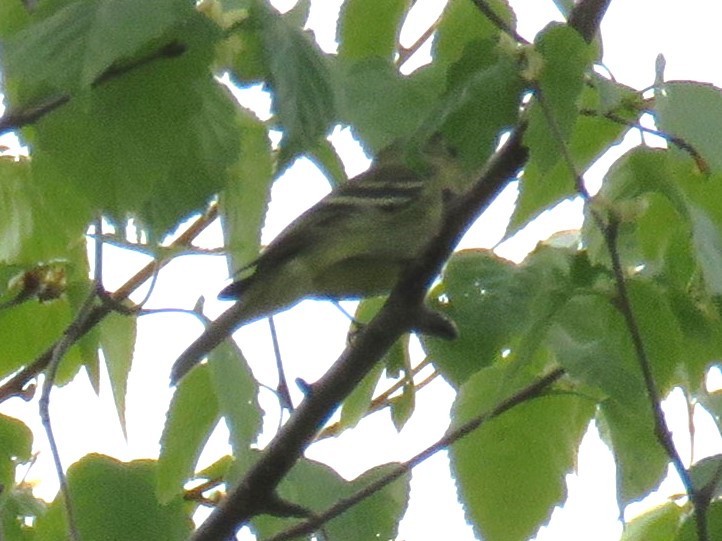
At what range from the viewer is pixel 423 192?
3.88 metres

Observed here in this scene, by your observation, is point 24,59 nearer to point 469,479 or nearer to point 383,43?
point 383,43

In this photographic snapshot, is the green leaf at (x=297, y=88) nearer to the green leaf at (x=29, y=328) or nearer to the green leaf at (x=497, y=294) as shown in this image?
the green leaf at (x=497, y=294)

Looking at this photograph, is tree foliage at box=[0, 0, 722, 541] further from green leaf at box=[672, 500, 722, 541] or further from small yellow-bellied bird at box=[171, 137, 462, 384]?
small yellow-bellied bird at box=[171, 137, 462, 384]

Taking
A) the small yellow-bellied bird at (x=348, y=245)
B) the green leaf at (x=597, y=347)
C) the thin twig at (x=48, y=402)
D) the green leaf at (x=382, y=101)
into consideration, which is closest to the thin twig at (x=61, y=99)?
the green leaf at (x=382, y=101)

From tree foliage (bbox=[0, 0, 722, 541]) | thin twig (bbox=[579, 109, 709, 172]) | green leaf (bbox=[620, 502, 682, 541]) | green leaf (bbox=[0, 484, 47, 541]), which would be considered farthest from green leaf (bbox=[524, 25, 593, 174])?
green leaf (bbox=[0, 484, 47, 541])

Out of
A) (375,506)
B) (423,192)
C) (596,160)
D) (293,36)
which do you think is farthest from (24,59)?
(423,192)

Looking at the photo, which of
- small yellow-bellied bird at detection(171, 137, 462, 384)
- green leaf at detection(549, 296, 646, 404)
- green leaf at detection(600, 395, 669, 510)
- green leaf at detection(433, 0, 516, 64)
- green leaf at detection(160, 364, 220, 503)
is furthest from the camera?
small yellow-bellied bird at detection(171, 137, 462, 384)

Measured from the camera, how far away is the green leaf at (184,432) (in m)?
2.37

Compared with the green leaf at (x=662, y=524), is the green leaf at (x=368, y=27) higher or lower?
higher

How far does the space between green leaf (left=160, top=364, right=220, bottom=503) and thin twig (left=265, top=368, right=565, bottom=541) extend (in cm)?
22

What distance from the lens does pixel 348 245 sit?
3764 mm

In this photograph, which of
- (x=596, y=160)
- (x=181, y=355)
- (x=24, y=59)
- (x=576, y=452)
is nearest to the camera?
(x=24, y=59)

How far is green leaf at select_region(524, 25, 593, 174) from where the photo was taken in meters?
1.70

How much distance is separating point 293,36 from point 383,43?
1.88 ft
